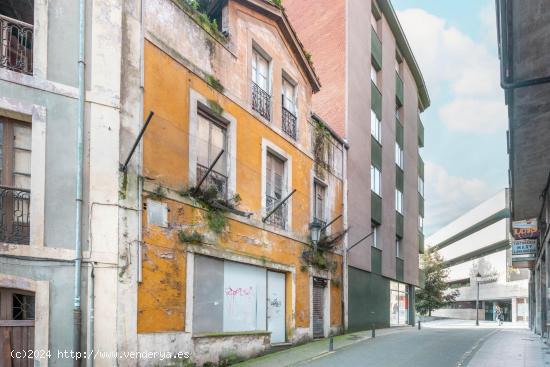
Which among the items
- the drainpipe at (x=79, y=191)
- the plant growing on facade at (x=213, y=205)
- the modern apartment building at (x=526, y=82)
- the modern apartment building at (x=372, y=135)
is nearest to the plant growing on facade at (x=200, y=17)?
Result: the drainpipe at (x=79, y=191)

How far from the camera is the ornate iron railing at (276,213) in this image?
15.5m

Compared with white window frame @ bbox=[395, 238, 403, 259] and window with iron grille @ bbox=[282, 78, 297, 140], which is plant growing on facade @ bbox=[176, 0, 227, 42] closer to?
window with iron grille @ bbox=[282, 78, 297, 140]

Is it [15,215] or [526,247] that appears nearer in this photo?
[15,215]

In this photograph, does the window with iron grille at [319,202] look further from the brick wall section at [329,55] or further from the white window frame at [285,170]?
the brick wall section at [329,55]

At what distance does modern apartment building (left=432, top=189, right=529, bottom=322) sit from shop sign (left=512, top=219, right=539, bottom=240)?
102ft

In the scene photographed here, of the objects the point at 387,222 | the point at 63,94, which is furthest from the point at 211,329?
the point at 387,222

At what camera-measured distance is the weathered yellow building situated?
10.9m

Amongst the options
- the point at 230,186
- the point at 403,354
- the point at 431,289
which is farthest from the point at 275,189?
the point at 431,289

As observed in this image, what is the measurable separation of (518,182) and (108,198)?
464 inches

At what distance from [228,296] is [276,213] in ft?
12.4

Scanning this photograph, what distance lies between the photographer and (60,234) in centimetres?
909

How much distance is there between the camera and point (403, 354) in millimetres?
14133

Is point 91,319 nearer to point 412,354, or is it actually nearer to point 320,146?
point 412,354

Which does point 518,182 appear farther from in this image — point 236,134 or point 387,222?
point 387,222
